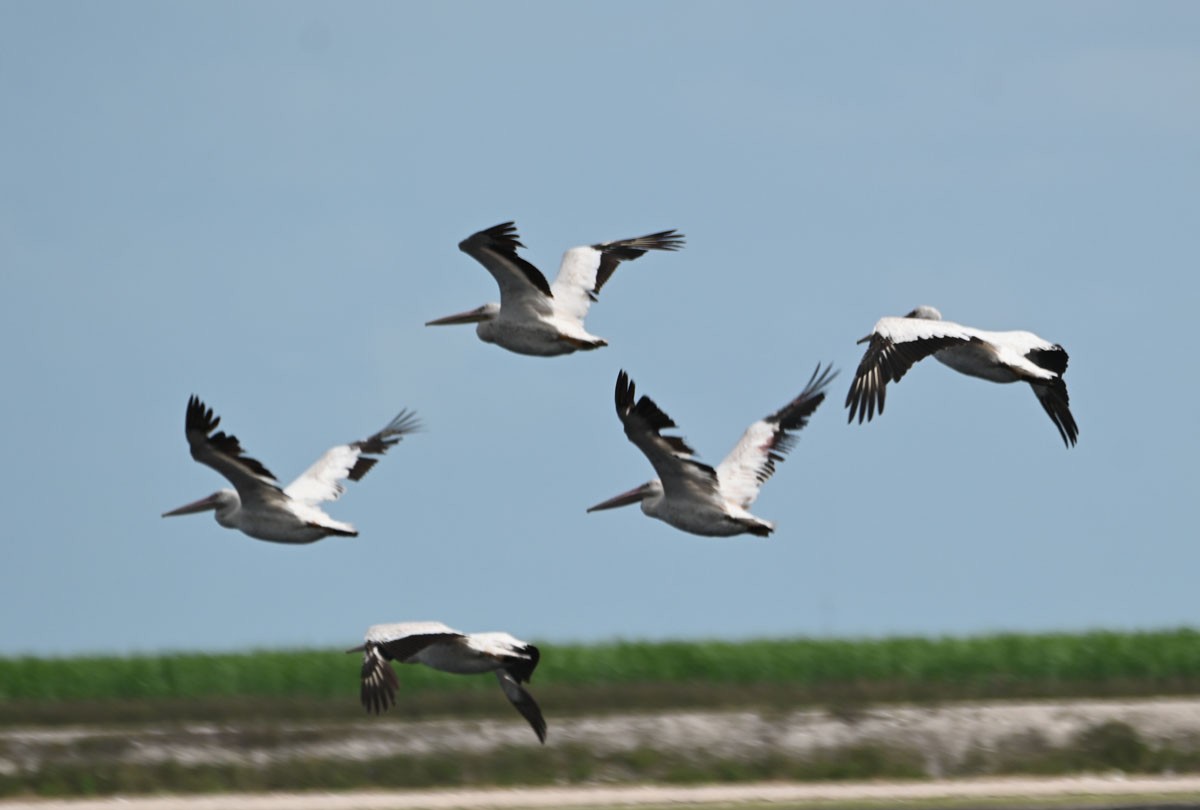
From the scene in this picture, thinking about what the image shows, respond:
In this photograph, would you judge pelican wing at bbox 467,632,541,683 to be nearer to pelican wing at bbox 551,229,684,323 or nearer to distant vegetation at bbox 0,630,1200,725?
pelican wing at bbox 551,229,684,323

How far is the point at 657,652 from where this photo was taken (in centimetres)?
3438

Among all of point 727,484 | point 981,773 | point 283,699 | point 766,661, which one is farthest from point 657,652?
point 727,484

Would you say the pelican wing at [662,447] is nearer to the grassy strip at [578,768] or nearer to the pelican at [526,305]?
the pelican at [526,305]

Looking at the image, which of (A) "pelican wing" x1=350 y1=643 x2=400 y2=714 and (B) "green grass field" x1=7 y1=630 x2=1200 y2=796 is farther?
(B) "green grass field" x1=7 y1=630 x2=1200 y2=796

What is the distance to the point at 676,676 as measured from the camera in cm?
3378

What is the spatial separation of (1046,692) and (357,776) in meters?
9.55

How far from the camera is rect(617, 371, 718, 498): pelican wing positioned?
736 inches

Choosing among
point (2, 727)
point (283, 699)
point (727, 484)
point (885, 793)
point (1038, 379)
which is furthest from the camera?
point (283, 699)

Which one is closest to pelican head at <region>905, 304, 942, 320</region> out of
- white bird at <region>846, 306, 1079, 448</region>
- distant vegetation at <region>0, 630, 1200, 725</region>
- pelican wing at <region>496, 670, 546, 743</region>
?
white bird at <region>846, 306, 1079, 448</region>

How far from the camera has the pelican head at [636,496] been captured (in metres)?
21.5

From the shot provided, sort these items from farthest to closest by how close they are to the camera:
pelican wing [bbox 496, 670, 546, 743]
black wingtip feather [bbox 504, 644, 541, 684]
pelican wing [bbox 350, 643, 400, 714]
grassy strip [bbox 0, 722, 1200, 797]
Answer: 1. grassy strip [bbox 0, 722, 1200, 797]
2. pelican wing [bbox 496, 670, 546, 743]
3. black wingtip feather [bbox 504, 644, 541, 684]
4. pelican wing [bbox 350, 643, 400, 714]

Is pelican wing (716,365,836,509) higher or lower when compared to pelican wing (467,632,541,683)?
higher

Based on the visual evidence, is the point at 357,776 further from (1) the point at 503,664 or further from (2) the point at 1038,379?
(2) the point at 1038,379

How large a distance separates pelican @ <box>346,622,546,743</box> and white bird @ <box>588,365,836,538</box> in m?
1.89
